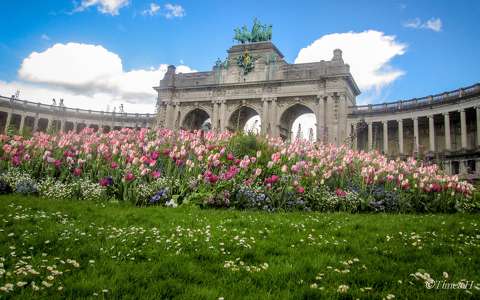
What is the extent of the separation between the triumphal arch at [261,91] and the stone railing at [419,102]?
2.43 m

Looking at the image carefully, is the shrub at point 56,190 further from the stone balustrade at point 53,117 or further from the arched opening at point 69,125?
the arched opening at point 69,125

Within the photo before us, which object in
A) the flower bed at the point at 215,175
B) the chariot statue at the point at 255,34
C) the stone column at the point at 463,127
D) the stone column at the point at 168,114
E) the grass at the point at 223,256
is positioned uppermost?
the chariot statue at the point at 255,34

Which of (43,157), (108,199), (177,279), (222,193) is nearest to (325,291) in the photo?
(177,279)

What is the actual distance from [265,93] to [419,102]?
19.2 metres

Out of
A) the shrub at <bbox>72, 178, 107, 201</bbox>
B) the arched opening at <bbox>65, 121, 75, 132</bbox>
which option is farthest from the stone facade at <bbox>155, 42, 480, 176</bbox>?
the shrub at <bbox>72, 178, 107, 201</bbox>

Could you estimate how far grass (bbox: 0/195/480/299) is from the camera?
3918mm

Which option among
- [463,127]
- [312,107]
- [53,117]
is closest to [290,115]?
[312,107]

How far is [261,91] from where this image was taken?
48.7m

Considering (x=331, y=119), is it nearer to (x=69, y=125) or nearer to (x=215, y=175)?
(x=215, y=175)

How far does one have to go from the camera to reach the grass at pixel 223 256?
392 cm

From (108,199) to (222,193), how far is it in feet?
11.1

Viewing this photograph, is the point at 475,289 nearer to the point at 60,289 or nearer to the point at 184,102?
the point at 60,289

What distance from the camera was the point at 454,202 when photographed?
12.8m

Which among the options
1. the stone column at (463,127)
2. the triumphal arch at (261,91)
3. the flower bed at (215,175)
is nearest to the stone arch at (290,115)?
the triumphal arch at (261,91)
